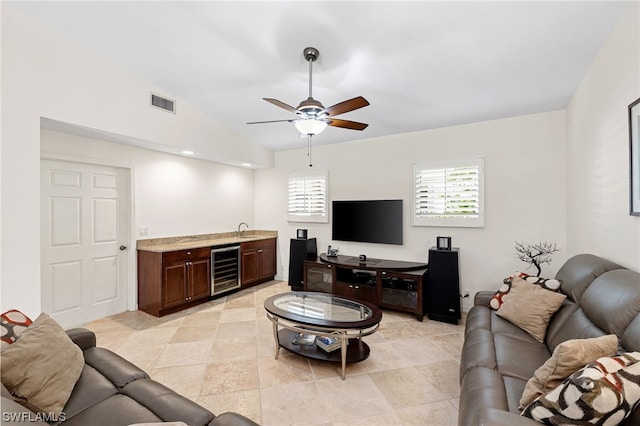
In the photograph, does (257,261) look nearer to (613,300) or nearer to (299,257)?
(299,257)

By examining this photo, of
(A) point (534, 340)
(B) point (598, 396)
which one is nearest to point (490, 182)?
(A) point (534, 340)

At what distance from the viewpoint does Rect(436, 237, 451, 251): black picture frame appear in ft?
12.6

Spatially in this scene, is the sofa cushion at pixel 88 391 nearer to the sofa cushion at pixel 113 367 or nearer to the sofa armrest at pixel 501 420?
the sofa cushion at pixel 113 367

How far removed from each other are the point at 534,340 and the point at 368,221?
2773 mm

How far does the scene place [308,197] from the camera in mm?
5508

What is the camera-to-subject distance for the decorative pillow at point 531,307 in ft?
7.65

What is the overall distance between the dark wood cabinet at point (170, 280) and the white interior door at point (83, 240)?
0.31 meters

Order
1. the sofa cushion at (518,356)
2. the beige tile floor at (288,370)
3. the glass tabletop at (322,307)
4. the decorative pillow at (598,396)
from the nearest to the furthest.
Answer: the decorative pillow at (598,396) < the sofa cushion at (518,356) < the beige tile floor at (288,370) < the glass tabletop at (322,307)

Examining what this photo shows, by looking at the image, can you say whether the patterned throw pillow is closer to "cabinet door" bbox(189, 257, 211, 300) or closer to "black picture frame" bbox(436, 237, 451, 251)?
"black picture frame" bbox(436, 237, 451, 251)

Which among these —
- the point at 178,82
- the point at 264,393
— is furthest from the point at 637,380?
the point at 178,82

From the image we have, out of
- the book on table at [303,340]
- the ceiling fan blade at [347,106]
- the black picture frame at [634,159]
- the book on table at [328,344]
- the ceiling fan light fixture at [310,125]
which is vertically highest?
the ceiling fan blade at [347,106]

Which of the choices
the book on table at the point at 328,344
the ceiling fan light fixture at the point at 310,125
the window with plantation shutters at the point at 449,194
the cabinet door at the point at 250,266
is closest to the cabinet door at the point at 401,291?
the window with plantation shutters at the point at 449,194

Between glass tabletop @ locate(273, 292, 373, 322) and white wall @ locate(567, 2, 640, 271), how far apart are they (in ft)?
6.66

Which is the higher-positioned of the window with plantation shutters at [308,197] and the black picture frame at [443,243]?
the window with plantation shutters at [308,197]
